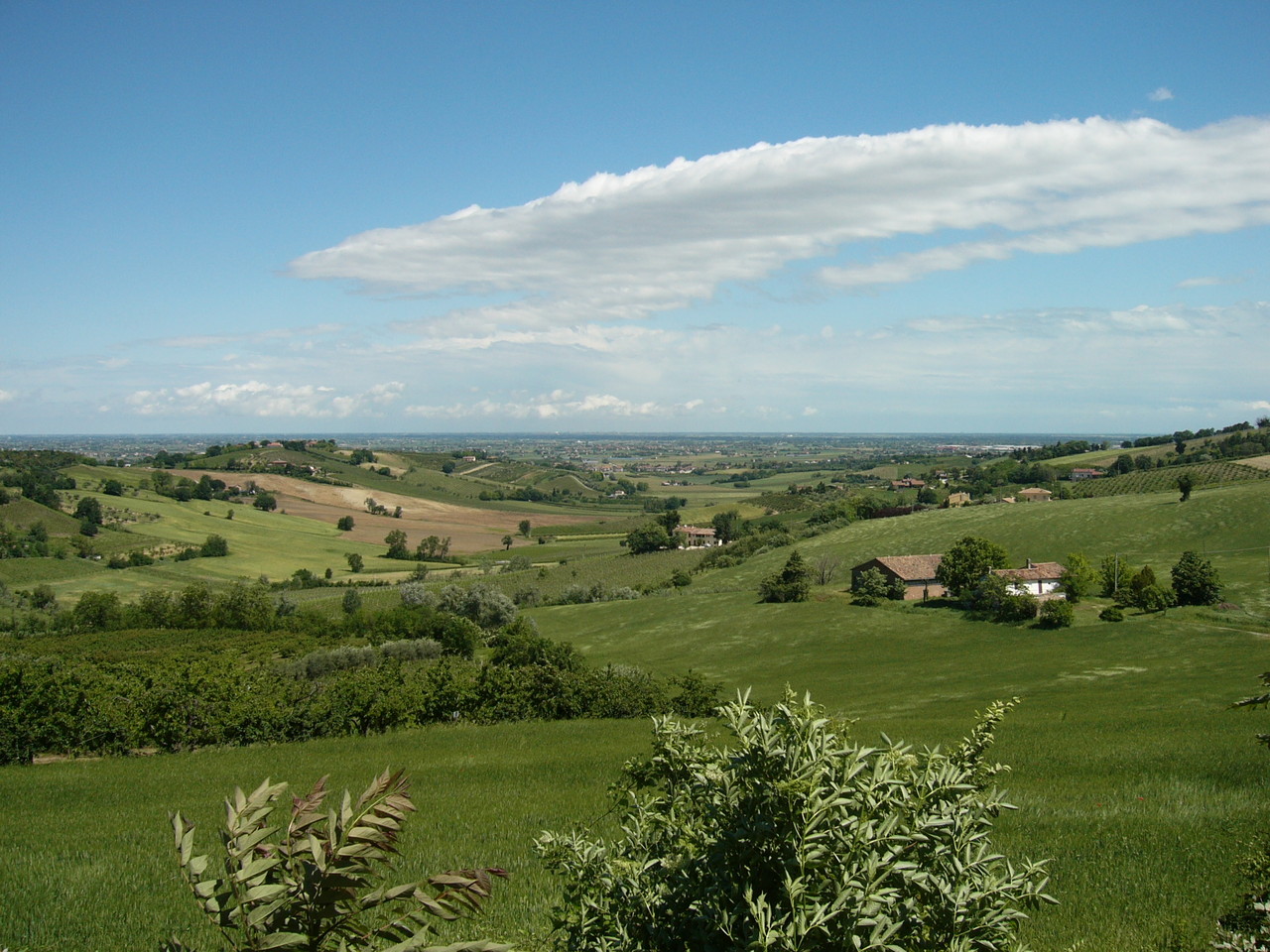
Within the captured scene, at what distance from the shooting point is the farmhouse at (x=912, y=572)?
65188mm

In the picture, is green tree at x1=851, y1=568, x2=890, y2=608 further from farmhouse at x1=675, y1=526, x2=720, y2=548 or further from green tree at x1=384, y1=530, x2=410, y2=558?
green tree at x1=384, y1=530, x2=410, y2=558

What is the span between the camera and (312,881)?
2146 millimetres

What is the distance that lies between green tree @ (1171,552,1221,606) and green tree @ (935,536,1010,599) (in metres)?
11.8

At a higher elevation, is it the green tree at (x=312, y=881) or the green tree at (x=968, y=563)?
the green tree at (x=312, y=881)

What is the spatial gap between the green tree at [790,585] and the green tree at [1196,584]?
2630cm

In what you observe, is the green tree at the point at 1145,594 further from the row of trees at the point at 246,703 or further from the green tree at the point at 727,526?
the green tree at the point at 727,526

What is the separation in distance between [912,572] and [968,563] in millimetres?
6613

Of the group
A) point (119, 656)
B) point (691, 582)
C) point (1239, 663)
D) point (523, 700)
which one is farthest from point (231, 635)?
point (1239, 663)

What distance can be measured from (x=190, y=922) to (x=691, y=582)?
246 ft

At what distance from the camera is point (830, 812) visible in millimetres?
2740

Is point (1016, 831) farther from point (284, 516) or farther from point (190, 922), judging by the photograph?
point (284, 516)

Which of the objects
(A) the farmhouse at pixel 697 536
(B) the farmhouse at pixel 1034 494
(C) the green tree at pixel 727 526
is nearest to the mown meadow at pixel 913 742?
A: (A) the farmhouse at pixel 697 536

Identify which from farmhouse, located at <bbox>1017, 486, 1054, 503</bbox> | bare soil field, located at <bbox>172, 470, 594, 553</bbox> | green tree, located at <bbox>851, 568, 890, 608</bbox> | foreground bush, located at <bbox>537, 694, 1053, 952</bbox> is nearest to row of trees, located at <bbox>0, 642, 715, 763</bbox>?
foreground bush, located at <bbox>537, 694, 1053, 952</bbox>

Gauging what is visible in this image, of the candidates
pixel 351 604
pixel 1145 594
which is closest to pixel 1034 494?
pixel 1145 594
